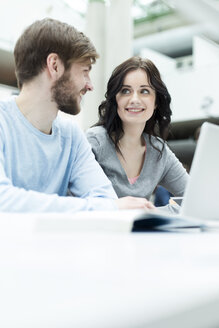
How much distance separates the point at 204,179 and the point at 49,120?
Answer: 766 millimetres

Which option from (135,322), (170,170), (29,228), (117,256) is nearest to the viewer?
(135,322)

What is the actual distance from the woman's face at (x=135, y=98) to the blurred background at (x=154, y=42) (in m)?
0.39

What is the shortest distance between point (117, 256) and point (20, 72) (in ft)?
3.95

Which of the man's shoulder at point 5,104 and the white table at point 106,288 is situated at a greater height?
the white table at point 106,288

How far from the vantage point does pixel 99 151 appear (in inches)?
61.8

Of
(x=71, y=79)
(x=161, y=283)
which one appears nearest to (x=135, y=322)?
(x=161, y=283)

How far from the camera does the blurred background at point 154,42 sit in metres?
2.99

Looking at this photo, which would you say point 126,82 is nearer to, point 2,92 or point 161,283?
point 161,283

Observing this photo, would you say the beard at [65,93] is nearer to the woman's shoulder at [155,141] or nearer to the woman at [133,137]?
the woman at [133,137]

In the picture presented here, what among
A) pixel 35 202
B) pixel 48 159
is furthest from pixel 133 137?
pixel 35 202

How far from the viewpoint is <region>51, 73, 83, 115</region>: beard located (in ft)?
4.51

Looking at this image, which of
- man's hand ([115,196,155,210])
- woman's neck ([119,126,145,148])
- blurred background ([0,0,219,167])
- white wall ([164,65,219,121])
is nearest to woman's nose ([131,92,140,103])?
woman's neck ([119,126,145,148])

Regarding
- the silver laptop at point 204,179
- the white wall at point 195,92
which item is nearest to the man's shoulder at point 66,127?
the silver laptop at point 204,179

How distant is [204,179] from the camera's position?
733mm
